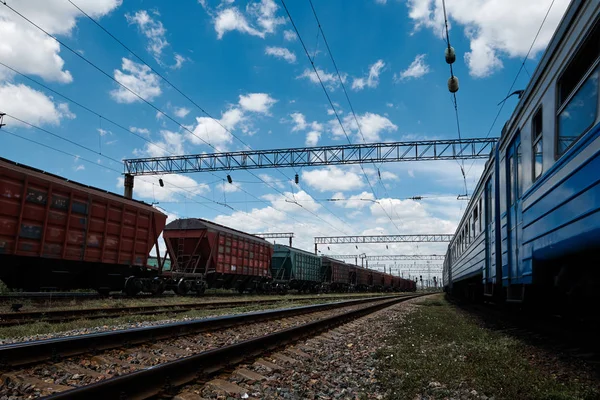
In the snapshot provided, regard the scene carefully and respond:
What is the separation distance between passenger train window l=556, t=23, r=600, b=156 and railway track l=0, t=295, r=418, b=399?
→ 4.52m

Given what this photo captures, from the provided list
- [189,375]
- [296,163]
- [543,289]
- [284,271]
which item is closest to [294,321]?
[543,289]

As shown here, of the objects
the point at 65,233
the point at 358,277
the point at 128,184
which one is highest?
the point at 128,184

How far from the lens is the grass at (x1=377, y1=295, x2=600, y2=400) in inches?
159

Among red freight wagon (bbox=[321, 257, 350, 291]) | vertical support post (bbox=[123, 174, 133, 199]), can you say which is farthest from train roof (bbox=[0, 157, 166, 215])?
red freight wagon (bbox=[321, 257, 350, 291])

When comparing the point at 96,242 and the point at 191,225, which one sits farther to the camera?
the point at 191,225

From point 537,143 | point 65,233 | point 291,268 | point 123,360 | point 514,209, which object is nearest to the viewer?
point 123,360

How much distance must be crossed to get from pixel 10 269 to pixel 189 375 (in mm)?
10201

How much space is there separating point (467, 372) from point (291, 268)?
2716 centimetres

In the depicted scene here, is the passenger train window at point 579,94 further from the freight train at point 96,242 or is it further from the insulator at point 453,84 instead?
the freight train at point 96,242

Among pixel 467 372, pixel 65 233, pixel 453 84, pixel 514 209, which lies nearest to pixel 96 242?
pixel 65 233

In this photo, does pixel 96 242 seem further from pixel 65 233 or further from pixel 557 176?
pixel 557 176

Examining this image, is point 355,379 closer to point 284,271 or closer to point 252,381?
point 252,381

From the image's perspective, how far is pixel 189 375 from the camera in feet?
14.0

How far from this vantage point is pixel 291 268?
31734mm
